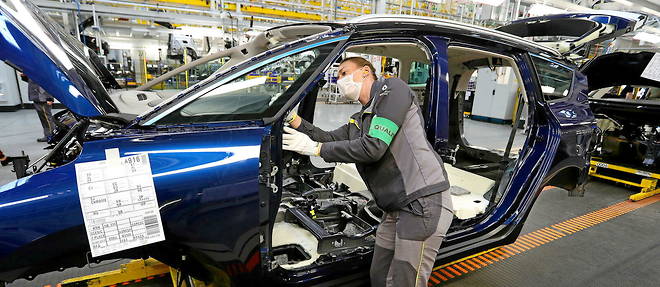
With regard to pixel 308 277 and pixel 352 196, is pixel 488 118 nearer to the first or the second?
pixel 352 196

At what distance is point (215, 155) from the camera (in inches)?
53.6

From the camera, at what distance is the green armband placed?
1.54 metres

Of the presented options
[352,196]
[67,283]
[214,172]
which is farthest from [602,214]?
[67,283]

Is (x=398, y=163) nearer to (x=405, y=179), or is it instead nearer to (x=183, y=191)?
(x=405, y=179)

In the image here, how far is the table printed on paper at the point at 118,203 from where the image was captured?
3.96 feet

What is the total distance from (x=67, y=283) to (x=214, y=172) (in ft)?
4.68

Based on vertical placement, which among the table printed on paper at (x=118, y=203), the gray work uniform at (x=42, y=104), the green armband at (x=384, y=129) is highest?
the green armband at (x=384, y=129)

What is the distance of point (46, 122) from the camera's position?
583cm

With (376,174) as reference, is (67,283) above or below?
below

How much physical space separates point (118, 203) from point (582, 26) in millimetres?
3653

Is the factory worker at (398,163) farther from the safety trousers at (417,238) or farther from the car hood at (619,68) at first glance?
the car hood at (619,68)

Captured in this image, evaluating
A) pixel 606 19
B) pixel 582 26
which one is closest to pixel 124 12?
pixel 582 26

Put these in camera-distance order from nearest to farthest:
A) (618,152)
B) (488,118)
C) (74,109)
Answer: (74,109), (618,152), (488,118)

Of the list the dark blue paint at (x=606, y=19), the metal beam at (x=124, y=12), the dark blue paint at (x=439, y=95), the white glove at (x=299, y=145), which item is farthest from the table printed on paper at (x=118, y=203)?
the metal beam at (x=124, y=12)
